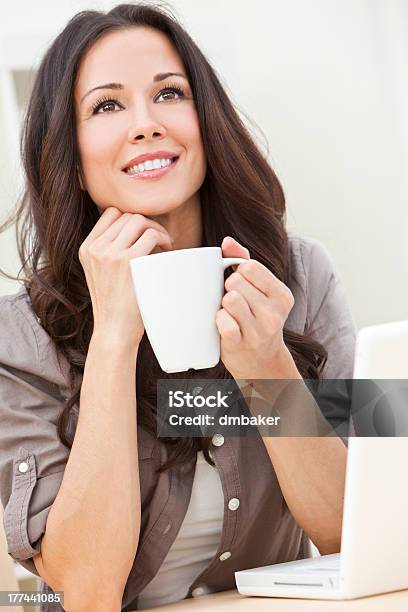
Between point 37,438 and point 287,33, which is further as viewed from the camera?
point 287,33

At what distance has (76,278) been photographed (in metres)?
1.17

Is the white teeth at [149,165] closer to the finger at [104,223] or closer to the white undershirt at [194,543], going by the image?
the finger at [104,223]

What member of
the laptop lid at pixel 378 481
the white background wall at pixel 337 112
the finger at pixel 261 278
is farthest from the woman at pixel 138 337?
the white background wall at pixel 337 112

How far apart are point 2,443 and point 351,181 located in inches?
54.4

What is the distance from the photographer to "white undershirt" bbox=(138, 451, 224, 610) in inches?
41.4

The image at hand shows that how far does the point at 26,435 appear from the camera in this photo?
39.2 inches

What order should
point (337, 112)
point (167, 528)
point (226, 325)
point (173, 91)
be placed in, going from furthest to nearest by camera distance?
point (337, 112) → point (173, 91) → point (167, 528) → point (226, 325)

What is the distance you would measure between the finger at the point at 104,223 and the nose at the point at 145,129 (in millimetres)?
100

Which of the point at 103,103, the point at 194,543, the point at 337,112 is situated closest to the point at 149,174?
the point at 103,103

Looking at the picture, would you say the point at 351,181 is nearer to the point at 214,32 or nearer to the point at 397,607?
the point at 214,32

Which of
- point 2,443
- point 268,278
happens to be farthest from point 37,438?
point 268,278

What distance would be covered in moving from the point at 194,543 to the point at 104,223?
1.33ft

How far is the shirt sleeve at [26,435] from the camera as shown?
937 mm

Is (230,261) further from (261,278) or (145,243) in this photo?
(145,243)
